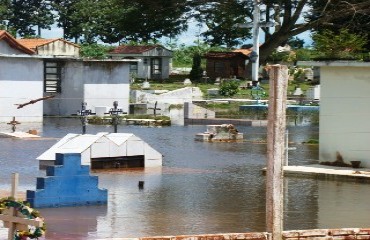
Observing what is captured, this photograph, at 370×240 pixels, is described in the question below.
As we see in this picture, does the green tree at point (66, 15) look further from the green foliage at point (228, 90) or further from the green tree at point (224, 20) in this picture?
the green foliage at point (228, 90)

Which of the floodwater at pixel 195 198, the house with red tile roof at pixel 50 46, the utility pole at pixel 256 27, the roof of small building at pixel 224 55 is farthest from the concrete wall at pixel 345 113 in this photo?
the roof of small building at pixel 224 55

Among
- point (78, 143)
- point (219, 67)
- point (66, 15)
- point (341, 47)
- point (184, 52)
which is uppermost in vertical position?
point (66, 15)

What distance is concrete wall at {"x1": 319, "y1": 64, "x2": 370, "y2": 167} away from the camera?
2514 cm

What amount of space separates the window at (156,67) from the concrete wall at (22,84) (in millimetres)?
29455

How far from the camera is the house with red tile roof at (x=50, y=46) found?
194 ft

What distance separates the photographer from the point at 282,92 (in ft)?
47.9

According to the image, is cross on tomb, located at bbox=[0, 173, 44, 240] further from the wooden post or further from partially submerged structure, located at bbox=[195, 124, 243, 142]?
partially submerged structure, located at bbox=[195, 124, 243, 142]

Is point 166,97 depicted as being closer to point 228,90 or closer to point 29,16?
point 228,90

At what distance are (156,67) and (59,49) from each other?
10.7 m

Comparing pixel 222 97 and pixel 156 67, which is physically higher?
pixel 156 67

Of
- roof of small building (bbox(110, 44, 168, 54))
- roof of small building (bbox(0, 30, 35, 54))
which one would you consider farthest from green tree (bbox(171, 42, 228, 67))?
roof of small building (bbox(0, 30, 35, 54))

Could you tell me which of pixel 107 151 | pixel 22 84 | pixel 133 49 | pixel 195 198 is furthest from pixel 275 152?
pixel 133 49

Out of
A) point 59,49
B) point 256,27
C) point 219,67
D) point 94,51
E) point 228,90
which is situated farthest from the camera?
point 94,51

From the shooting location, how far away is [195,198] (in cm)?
2147
